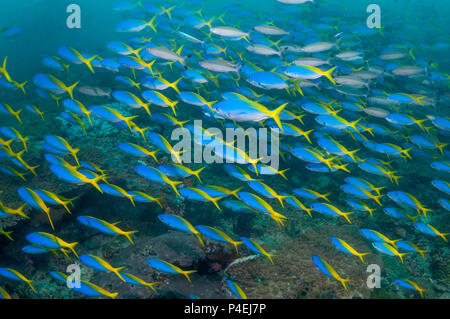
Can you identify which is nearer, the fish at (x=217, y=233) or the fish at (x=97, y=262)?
the fish at (x=97, y=262)

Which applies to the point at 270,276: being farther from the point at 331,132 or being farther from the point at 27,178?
the point at 27,178

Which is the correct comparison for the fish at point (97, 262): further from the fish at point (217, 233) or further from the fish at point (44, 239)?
the fish at point (217, 233)

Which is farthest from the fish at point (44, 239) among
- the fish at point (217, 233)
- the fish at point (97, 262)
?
the fish at point (217, 233)

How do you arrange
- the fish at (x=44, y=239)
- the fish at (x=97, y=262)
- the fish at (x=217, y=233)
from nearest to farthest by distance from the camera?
the fish at (x=97, y=262), the fish at (x=44, y=239), the fish at (x=217, y=233)

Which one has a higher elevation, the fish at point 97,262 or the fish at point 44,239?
the fish at point 44,239

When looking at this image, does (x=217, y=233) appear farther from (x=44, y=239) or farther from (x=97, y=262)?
(x=44, y=239)

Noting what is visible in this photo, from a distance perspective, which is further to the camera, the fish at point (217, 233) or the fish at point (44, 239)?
the fish at point (217, 233)

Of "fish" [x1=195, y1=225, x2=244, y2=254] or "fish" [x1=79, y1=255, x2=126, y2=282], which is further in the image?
"fish" [x1=195, y1=225, x2=244, y2=254]

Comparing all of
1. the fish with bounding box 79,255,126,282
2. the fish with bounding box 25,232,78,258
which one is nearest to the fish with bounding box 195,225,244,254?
the fish with bounding box 79,255,126,282

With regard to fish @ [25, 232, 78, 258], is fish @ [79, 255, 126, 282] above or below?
below

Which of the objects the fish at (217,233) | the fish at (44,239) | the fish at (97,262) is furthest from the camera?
the fish at (217,233)

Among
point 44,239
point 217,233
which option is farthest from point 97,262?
point 217,233

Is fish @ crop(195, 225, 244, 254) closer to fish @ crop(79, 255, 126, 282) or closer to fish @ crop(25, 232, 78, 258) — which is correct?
fish @ crop(79, 255, 126, 282)

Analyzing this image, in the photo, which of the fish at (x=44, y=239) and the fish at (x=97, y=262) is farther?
the fish at (x=44, y=239)
